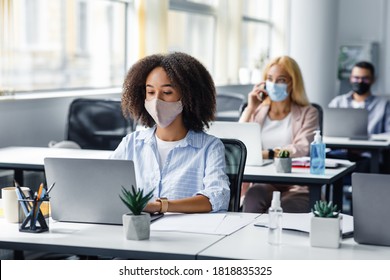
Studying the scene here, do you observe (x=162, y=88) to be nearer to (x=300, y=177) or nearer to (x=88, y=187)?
(x=88, y=187)

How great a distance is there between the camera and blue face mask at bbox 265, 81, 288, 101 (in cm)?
473

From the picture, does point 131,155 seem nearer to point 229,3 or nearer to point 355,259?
point 355,259

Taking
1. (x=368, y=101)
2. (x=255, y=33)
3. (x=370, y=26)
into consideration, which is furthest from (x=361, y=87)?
(x=370, y=26)

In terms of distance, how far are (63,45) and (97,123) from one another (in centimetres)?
91

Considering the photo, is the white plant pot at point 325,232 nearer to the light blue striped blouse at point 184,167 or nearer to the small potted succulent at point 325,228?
the small potted succulent at point 325,228

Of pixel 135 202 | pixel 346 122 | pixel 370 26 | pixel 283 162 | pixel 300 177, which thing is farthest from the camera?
pixel 370 26

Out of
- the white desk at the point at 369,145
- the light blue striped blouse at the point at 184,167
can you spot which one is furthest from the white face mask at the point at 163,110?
the white desk at the point at 369,145

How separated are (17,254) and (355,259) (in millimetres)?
2134

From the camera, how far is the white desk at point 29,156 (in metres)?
4.09

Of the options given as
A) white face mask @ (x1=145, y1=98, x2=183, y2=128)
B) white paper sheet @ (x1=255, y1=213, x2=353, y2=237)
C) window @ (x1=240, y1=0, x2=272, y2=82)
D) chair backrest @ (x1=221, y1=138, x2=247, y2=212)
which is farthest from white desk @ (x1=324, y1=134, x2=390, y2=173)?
window @ (x1=240, y1=0, x2=272, y2=82)

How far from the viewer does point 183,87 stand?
2898mm

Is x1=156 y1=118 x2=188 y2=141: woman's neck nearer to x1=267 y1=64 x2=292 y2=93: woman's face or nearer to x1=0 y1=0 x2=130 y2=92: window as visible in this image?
x1=267 y1=64 x2=292 y2=93: woman's face
